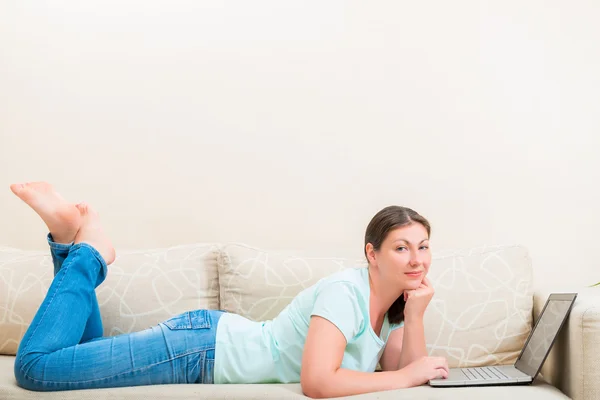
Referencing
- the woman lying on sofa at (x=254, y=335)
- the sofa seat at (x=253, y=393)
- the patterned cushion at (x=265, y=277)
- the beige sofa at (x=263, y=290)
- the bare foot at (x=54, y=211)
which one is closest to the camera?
the sofa seat at (x=253, y=393)

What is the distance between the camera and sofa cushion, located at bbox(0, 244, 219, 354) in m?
2.13

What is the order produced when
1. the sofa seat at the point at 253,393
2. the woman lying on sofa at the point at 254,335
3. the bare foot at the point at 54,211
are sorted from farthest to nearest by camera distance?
the bare foot at the point at 54,211 < the woman lying on sofa at the point at 254,335 < the sofa seat at the point at 253,393

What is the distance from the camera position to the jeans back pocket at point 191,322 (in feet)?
5.95

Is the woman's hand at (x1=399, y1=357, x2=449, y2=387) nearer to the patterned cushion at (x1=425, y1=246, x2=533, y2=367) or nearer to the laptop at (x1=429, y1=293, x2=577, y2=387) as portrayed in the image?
the laptop at (x1=429, y1=293, x2=577, y2=387)

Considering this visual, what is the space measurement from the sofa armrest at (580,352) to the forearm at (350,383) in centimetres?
43

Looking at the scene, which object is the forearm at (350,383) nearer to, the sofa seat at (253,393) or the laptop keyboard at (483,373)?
Result: the sofa seat at (253,393)

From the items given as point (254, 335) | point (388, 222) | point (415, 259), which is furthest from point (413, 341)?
point (254, 335)

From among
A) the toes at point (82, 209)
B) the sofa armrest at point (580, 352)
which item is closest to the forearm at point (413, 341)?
the sofa armrest at point (580, 352)

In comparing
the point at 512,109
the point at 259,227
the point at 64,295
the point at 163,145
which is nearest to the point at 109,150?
the point at 163,145

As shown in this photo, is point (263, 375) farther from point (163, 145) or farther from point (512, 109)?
point (512, 109)

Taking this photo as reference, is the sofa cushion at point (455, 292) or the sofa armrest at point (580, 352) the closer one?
the sofa armrest at point (580, 352)

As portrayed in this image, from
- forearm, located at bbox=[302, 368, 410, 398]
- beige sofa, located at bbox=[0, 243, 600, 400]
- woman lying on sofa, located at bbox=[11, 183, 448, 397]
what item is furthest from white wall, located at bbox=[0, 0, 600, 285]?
forearm, located at bbox=[302, 368, 410, 398]

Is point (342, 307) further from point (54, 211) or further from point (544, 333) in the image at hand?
point (54, 211)

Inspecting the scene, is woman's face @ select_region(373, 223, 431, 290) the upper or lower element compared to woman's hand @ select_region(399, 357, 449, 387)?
upper
